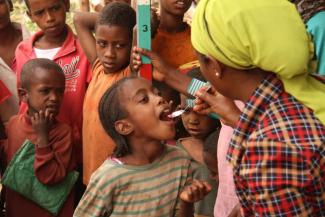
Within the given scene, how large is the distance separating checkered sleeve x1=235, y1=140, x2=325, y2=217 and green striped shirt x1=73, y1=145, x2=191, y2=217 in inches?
30.8

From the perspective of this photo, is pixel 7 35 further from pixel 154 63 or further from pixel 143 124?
pixel 143 124

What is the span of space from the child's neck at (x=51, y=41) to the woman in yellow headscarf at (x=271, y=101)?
73.7 inches

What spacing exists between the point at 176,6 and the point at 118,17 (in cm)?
36

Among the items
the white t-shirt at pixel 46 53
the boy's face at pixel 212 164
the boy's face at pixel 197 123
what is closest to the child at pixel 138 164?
the boy's face at pixel 212 164

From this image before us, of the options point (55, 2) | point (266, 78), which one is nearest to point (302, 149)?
point (266, 78)

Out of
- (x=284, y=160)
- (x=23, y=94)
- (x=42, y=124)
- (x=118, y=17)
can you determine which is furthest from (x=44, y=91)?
(x=284, y=160)

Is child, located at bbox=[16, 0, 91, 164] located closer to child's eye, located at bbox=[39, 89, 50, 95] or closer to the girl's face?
child's eye, located at bbox=[39, 89, 50, 95]

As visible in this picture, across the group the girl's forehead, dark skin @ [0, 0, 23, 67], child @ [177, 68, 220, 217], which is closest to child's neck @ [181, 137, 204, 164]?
child @ [177, 68, 220, 217]

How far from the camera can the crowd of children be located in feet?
4.52

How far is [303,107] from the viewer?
140 cm

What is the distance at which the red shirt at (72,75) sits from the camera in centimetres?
304

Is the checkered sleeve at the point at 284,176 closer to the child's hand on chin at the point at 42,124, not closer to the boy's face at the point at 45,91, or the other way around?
the child's hand on chin at the point at 42,124

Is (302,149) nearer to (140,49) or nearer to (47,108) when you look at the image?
(140,49)

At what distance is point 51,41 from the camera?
323 cm
